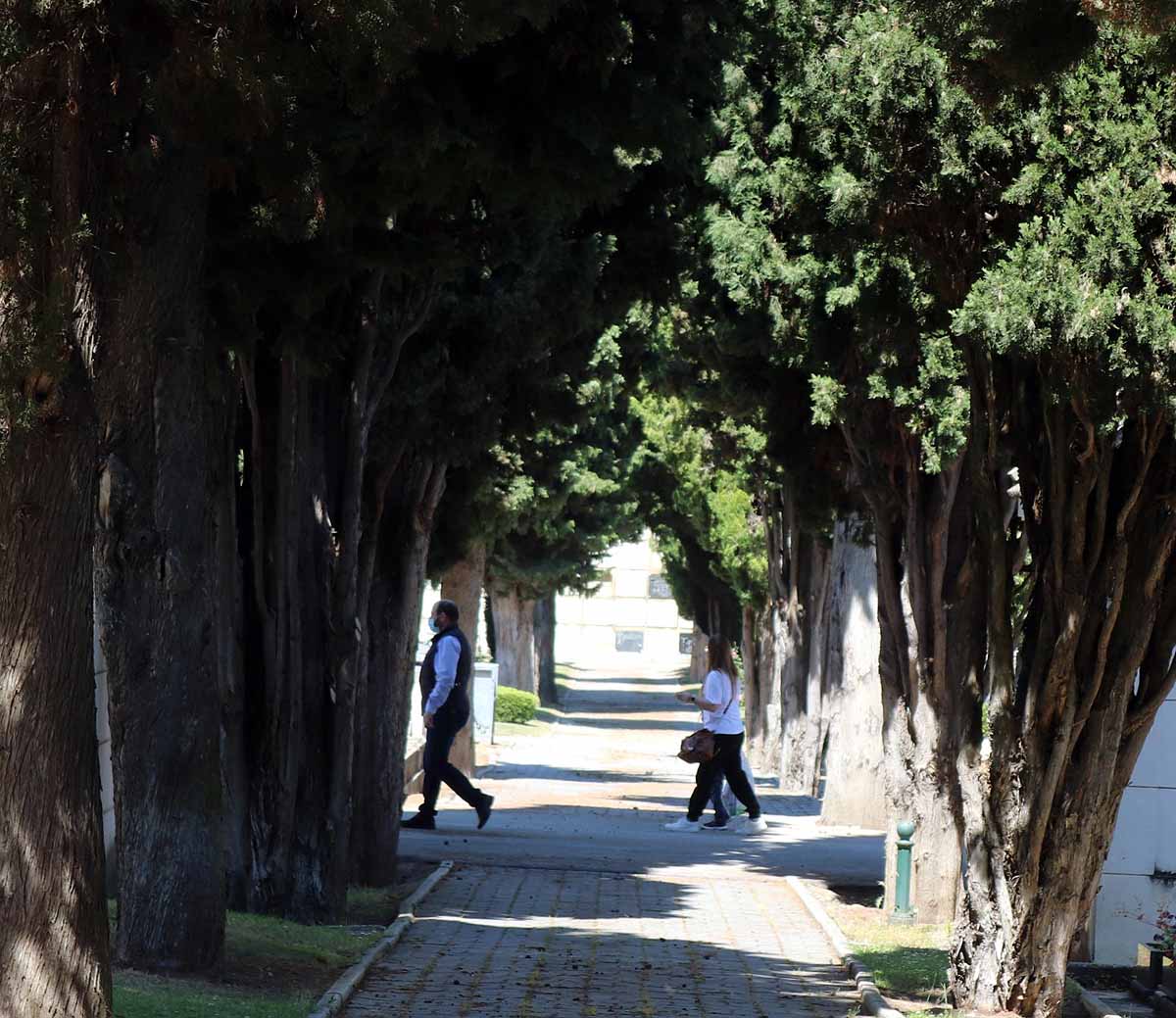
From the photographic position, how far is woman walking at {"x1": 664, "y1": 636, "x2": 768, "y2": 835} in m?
16.8

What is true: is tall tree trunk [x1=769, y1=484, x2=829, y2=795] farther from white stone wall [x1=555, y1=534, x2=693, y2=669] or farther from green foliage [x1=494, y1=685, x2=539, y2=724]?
white stone wall [x1=555, y1=534, x2=693, y2=669]

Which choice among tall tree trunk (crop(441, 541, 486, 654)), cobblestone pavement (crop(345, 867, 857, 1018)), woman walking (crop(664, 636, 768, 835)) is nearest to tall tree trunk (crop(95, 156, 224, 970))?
cobblestone pavement (crop(345, 867, 857, 1018))

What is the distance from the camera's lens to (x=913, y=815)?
38.9 feet

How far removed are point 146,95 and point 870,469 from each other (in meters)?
6.00

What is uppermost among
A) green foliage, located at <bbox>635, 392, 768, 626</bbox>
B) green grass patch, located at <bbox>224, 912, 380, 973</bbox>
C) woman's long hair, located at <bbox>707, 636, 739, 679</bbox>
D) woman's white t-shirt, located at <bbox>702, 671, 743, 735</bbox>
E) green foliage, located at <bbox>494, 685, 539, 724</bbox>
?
green foliage, located at <bbox>635, 392, 768, 626</bbox>

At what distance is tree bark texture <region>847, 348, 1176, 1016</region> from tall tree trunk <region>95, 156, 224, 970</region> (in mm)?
3630

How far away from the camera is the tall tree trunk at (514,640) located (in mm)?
44172

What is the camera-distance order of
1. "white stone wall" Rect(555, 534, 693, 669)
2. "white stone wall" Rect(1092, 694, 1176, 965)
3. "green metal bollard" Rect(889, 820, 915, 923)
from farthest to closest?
"white stone wall" Rect(555, 534, 693, 669)
"green metal bollard" Rect(889, 820, 915, 923)
"white stone wall" Rect(1092, 694, 1176, 965)

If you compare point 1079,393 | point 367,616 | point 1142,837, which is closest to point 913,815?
point 1142,837

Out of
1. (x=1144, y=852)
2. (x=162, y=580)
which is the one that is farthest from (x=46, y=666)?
(x=1144, y=852)

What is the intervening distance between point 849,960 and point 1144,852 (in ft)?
6.67

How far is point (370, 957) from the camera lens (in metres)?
9.38

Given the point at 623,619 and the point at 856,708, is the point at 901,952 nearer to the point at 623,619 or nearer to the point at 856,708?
the point at 856,708

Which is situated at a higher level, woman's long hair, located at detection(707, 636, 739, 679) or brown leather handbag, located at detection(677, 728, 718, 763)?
woman's long hair, located at detection(707, 636, 739, 679)
